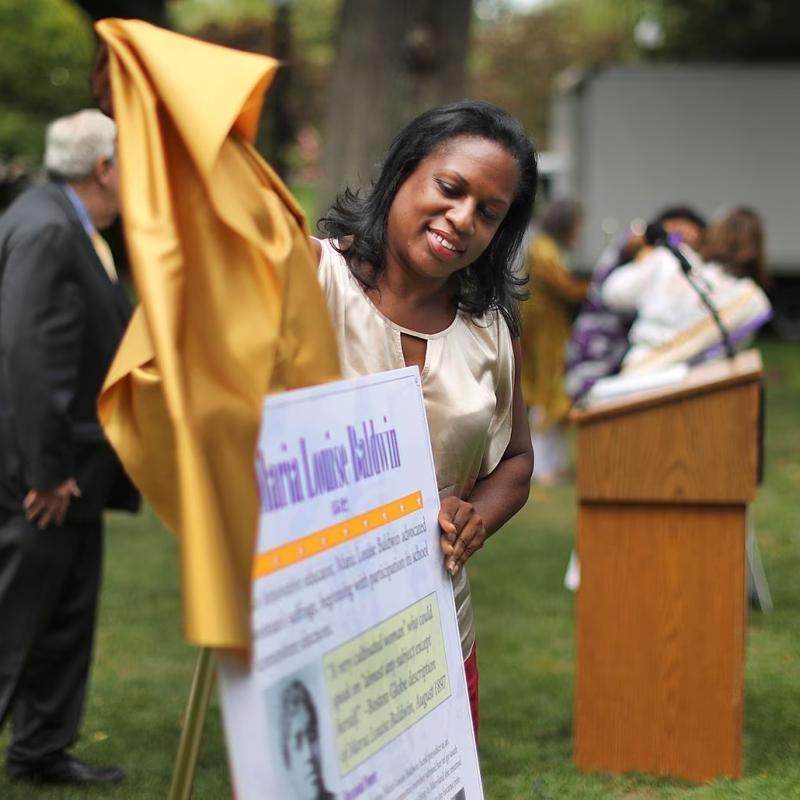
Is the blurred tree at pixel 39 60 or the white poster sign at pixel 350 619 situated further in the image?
the blurred tree at pixel 39 60

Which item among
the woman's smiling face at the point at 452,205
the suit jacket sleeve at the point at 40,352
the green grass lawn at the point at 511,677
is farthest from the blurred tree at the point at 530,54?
the woman's smiling face at the point at 452,205

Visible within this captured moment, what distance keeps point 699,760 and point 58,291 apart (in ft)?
8.89

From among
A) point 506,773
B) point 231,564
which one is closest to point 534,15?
point 506,773

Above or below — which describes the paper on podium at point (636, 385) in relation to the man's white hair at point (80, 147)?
below

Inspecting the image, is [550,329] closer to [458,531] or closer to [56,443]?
[56,443]

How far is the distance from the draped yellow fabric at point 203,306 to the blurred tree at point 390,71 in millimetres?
9063

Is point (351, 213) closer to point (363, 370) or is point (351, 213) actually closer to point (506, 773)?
point (363, 370)

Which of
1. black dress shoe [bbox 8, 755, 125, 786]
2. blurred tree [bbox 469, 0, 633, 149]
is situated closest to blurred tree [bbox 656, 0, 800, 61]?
blurred tree [bbox 469, 0, 633, 149]

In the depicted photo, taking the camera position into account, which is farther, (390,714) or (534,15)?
(534,15)

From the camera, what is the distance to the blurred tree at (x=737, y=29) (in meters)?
26.2

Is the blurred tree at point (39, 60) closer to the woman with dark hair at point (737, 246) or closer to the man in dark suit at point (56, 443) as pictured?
the woman with dark hair at point (737, 246)

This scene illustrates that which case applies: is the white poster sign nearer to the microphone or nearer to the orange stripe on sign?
the orange stripe on sign

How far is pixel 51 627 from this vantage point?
4.77m

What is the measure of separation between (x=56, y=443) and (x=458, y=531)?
190 cm
